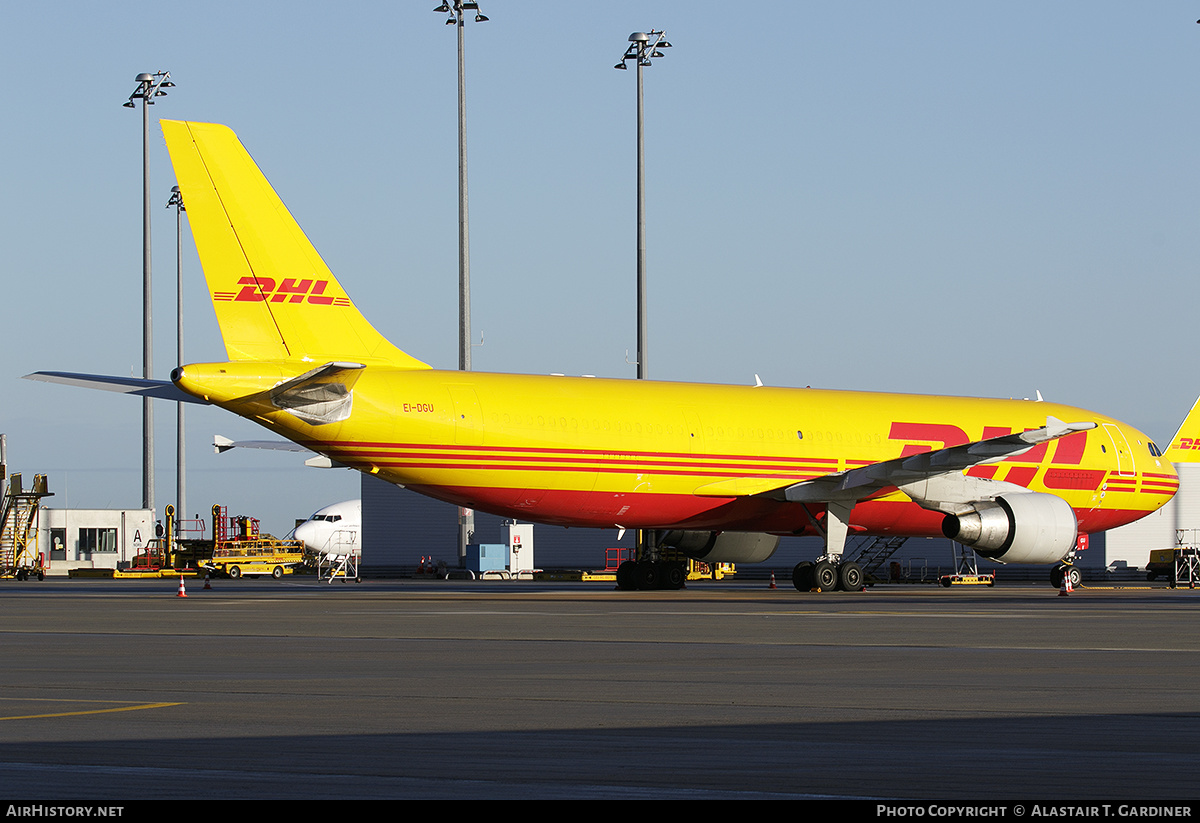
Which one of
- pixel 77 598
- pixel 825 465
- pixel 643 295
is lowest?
pixel 77 598

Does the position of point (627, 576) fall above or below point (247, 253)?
below

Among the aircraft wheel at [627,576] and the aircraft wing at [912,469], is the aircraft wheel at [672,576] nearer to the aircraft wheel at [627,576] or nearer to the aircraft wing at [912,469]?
the aircraft wheel at [627,576]

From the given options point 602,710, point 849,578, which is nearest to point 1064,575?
point 849,578

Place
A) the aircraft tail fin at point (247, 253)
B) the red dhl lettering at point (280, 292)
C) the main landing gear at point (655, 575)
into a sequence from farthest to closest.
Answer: the main landing gear at point (655, 575)
the red dhl lettering at point (280, 292)
the aircraft tail fin at point (247, 253)

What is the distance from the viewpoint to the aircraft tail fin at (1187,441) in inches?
1761

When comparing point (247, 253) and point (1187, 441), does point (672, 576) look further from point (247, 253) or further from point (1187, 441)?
point (1187, 441)

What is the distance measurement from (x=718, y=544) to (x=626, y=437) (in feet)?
23.9

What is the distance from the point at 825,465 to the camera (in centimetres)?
3547

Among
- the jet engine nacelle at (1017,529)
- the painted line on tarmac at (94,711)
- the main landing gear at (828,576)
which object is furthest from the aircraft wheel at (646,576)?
the painted line on tarmac at (94,711)

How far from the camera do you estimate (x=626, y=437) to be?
107ft

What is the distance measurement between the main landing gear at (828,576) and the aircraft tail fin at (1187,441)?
14.6 m
